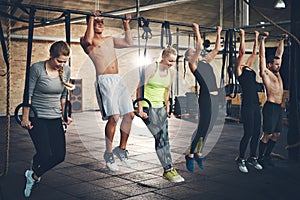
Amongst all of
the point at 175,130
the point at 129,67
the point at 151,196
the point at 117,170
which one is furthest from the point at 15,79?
the point at 151,196

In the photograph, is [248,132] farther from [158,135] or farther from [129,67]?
[129,67]

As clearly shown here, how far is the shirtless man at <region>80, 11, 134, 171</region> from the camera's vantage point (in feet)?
12.4

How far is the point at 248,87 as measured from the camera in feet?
14.5

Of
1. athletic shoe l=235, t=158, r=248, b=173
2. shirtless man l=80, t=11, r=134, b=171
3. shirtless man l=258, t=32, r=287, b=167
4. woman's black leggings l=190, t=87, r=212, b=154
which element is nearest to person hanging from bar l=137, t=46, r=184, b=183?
shirtless man l=80, t=11, r=134, b=171

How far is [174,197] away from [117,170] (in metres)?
0.99

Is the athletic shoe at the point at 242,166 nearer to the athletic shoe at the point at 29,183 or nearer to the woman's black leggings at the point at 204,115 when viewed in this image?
the woman's black leggings at the point at 204,115

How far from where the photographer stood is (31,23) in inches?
128

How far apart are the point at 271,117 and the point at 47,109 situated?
249cm

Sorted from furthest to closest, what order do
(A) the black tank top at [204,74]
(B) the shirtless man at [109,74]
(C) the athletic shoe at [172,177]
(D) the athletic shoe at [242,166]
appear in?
1. (D) the athletic shoe at [242,166]
2. (A) the black tank top at [204,74]
3. (C) the athletic shoe at [172,177]
4. (B) the shirtless man at [109,74]

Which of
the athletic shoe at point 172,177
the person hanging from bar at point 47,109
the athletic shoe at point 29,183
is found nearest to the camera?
the person hanging from bar at point 47,109

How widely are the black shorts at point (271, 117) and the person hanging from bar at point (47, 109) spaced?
2305 millimetres

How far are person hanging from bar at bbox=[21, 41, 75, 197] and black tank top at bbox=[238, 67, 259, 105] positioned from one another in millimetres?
2023

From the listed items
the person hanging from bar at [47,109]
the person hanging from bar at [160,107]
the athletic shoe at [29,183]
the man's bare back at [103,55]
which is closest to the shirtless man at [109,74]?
the man's bare back at [103,55]

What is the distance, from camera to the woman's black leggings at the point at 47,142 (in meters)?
3.23
